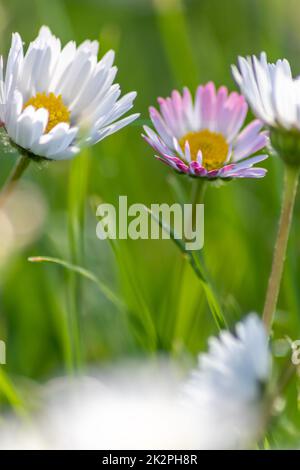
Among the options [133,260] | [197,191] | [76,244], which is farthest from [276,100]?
[133,260]

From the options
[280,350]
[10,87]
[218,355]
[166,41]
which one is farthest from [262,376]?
[166,41]

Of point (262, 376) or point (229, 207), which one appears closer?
point (262, 376)

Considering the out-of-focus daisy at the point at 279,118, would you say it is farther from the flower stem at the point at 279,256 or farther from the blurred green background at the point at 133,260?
the blurred green background at the point at 133,260

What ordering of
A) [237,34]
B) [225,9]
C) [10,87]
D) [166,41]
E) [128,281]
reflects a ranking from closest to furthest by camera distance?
[10,87] < [128,281] < [166,41] < [237,34] < [225,9]

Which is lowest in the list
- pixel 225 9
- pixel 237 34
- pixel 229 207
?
pixel 229 207

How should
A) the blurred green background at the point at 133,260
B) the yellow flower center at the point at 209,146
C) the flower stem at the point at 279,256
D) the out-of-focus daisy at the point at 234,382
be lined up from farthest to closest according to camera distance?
the blurred green background at the point at 133,260 < the yellow flower center at the point at 209,146 < the flower stem at the point at 279,256 < the out-of-focus daisy at the point at 234,382

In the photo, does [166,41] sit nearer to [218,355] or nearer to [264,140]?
[264,140]

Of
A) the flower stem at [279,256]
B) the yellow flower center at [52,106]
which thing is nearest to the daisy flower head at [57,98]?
the yellow flower center at [52,106]
